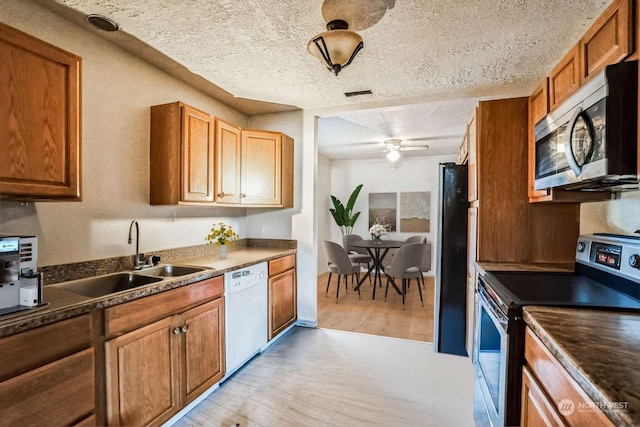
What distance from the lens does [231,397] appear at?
6.92 feet

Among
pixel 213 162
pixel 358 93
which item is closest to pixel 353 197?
pixel 358 93

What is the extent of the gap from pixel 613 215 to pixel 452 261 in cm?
117

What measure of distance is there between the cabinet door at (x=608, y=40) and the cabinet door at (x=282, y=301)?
2.61 meters

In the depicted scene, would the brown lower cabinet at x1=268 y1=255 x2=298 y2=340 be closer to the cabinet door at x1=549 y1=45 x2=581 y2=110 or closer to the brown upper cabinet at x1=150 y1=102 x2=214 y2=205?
the brown upper cabinet at x1=150 y1=102 x2=214 y2=205

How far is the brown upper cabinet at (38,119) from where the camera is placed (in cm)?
126

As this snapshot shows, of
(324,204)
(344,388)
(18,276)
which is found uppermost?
(324,204)

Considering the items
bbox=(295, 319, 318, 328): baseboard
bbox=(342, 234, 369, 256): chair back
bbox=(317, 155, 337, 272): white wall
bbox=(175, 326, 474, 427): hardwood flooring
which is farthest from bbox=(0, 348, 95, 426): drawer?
bbox=(317, 155, 337, 272): white wall

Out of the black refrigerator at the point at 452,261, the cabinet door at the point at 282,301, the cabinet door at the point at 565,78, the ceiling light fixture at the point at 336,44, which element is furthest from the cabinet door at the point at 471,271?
the cabinet door at the point at 282,301

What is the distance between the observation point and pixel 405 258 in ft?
13.4

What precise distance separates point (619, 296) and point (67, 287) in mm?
2830

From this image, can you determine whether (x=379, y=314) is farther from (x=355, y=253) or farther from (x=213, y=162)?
(x=213, y=162)

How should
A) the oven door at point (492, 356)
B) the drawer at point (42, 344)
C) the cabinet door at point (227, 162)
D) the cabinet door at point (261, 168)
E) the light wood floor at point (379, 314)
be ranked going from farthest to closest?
the light wood floor at point (379, 314) → the cabinet door at point (261, 168) → the cabinet door at point (227, 162) → the oven door at point (492, 356) → the drawer at point (42, 344)

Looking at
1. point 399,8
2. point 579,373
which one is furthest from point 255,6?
point 579,373

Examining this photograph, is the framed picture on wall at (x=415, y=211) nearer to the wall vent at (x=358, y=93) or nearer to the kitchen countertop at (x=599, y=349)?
the wall vent at (x=358, y=93)
